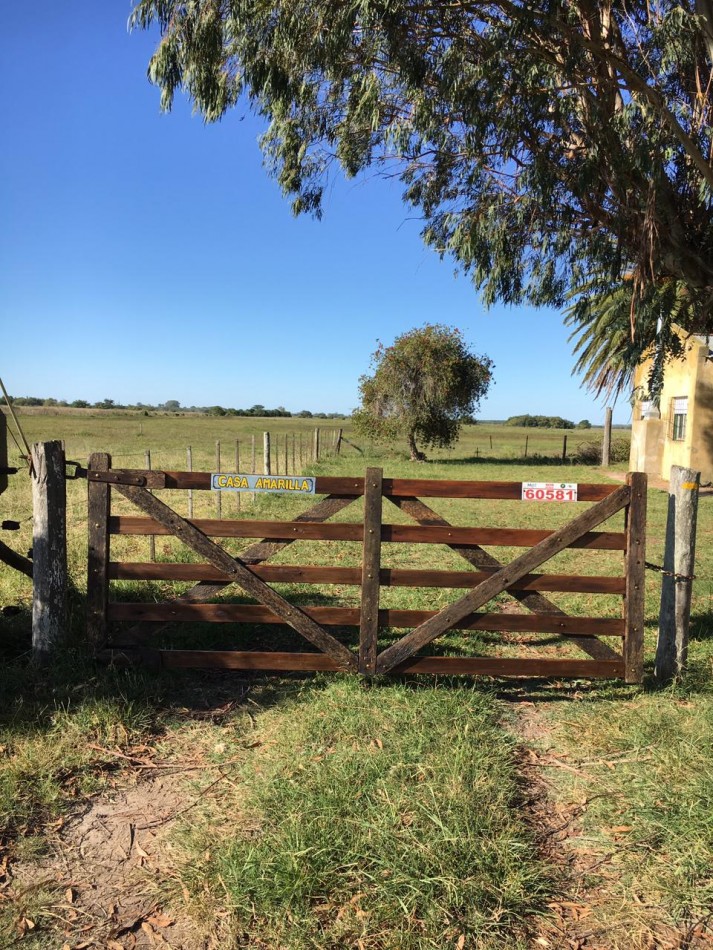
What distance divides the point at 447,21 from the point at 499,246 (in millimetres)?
3445

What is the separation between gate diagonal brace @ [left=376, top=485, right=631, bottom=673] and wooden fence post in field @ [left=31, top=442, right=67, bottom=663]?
2.25 meters

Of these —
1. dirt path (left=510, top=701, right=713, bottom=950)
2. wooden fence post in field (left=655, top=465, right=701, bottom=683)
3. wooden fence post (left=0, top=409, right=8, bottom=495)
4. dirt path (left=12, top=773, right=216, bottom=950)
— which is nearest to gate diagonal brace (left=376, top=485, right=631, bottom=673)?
wooden fence post in field (left=655, top=465, right=701, bottom=683)

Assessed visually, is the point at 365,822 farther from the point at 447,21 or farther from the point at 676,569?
the point at 447,21

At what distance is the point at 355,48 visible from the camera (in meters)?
9.38

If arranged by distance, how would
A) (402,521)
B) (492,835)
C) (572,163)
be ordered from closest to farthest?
1. (492,835)
2. (572,163)
3. (402,521)

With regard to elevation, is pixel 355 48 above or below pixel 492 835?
above

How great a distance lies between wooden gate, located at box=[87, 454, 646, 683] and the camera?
4.36m

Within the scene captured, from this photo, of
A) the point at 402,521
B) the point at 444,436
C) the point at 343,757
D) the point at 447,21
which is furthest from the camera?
the point at 444,436

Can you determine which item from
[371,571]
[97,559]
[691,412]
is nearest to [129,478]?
[97,559]

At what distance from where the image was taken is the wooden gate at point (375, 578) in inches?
172

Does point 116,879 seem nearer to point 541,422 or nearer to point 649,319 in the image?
point 649,319

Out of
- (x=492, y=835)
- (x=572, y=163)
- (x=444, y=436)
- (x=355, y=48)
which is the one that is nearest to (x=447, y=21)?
(x=355, y=48)

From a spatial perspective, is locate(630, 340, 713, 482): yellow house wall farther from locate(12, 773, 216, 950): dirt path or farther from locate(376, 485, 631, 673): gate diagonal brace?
locate(12, 773, 216, 950): dirt path

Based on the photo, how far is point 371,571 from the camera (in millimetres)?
4355
